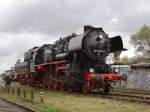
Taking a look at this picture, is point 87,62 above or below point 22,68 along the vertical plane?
below

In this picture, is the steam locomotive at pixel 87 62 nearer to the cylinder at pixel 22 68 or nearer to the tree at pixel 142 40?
the cylinder at pixel 22 68

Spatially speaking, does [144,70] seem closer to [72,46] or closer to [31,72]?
[31,72]

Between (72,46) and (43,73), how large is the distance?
27.0 feet

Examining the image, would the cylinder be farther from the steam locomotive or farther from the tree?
the tree

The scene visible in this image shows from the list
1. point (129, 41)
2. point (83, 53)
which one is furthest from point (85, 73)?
point (129, 41)

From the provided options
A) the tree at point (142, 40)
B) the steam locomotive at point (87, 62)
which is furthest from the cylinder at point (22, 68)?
the tree at point (142, 40)

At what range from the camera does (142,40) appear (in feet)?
312

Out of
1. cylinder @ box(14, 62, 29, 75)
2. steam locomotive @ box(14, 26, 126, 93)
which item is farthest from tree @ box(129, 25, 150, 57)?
steam locomotive @ box(14, 26, 126, 93)

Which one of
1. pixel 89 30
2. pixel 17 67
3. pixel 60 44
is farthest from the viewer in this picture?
pixel 17 67

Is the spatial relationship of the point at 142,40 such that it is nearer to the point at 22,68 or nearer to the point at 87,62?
the point at 22,68

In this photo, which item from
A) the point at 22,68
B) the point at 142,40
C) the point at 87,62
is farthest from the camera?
the point at 142,40

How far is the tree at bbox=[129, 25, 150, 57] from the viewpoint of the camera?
94312 millimetres

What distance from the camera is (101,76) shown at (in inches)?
989

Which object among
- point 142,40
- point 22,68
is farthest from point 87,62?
point 142,40
